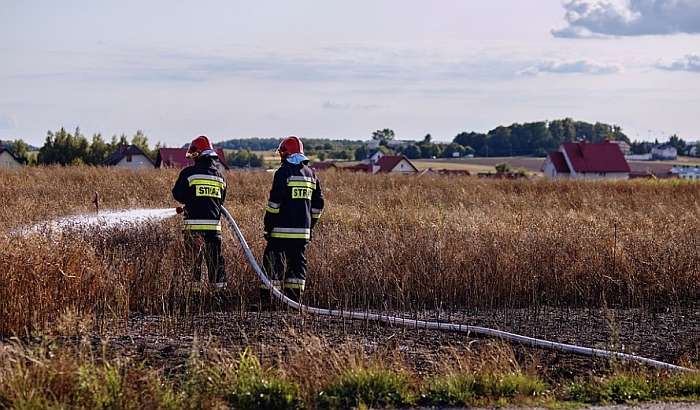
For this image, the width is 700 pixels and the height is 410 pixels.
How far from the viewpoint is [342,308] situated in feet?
29.1

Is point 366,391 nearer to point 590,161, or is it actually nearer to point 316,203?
point 316,203

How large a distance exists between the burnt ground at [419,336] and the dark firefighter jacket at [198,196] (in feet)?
3.93

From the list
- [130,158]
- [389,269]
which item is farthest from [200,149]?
[130,158]

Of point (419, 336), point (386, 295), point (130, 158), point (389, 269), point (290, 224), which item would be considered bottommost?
point (419, 336)

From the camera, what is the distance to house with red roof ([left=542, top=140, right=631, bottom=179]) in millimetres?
63312

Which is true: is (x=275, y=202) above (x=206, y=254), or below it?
above

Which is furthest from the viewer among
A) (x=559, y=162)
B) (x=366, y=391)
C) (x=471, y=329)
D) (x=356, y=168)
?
(x=559, y=162)

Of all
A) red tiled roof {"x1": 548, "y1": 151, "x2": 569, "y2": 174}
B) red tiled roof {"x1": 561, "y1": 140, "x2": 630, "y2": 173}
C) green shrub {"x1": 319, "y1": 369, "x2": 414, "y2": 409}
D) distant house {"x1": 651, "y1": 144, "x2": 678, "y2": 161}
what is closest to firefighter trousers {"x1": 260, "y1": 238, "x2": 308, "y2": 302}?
green shrub {"x1": 319, "y1": 369, "x2": 414, "y2": 409}

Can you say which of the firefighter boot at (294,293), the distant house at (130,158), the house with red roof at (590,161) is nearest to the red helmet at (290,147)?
the firefighter boot at (294,293)

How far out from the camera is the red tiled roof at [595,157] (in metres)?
63.5

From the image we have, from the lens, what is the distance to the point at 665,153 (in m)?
117

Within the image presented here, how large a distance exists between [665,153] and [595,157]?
187 ft

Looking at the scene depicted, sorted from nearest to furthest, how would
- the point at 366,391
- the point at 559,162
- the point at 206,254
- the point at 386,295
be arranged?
the point at 366,391 → the point at 386,295 → the point at 206,254 → the point at 559,162

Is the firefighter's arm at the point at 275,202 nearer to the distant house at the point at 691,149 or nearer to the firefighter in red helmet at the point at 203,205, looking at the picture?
the firefighter in red helmet at the point at 203,205
